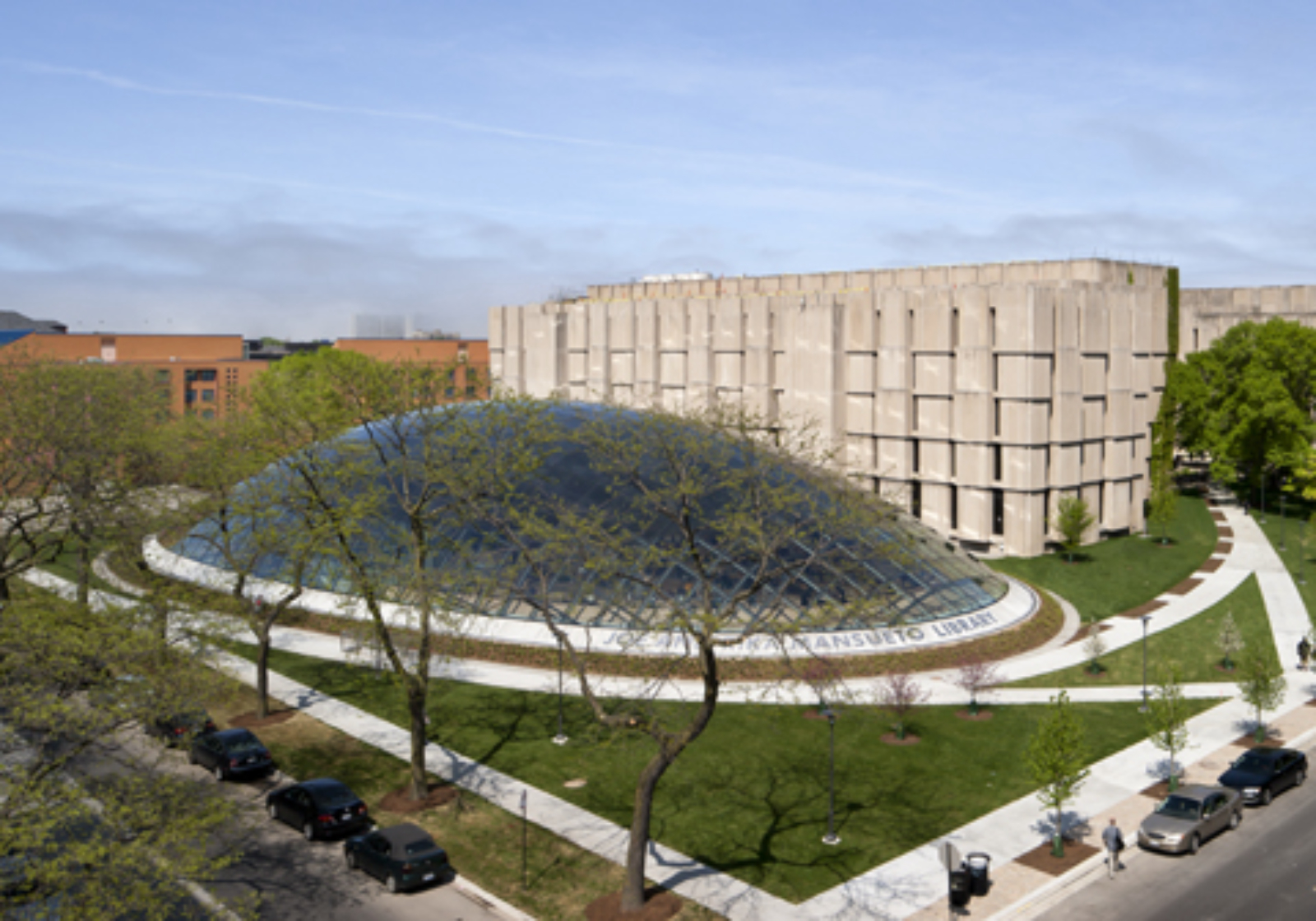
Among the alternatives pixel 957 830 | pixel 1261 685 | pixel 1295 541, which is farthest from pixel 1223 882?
pixel 1295 541

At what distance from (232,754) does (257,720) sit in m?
5.78

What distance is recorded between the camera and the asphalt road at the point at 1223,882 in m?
25.1

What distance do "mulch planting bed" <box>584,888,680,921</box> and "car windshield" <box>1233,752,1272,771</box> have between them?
1988cm

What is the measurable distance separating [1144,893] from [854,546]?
2285 centimetres

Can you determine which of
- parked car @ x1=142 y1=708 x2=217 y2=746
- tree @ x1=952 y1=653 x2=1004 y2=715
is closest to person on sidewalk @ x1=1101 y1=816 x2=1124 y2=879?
tree @ x1=952 y1=653 x2=1004 y2=715

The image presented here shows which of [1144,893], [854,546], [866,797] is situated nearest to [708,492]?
[854,546]

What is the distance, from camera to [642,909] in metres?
24.2

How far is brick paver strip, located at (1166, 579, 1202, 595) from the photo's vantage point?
59.2 m

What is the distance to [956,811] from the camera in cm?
3042

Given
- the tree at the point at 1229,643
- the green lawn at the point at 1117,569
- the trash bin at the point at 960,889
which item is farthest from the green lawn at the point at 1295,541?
the trash bin at the point at 960,889

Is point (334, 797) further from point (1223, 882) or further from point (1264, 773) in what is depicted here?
point (1264, 773)

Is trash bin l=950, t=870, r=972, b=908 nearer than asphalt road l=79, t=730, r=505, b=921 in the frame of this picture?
No

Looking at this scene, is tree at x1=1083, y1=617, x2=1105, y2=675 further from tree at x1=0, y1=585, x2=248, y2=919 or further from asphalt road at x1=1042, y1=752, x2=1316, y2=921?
tree at x1=0, y1=585, x2=248, y2=919

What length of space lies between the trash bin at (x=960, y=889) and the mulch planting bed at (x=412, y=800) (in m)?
14.7
